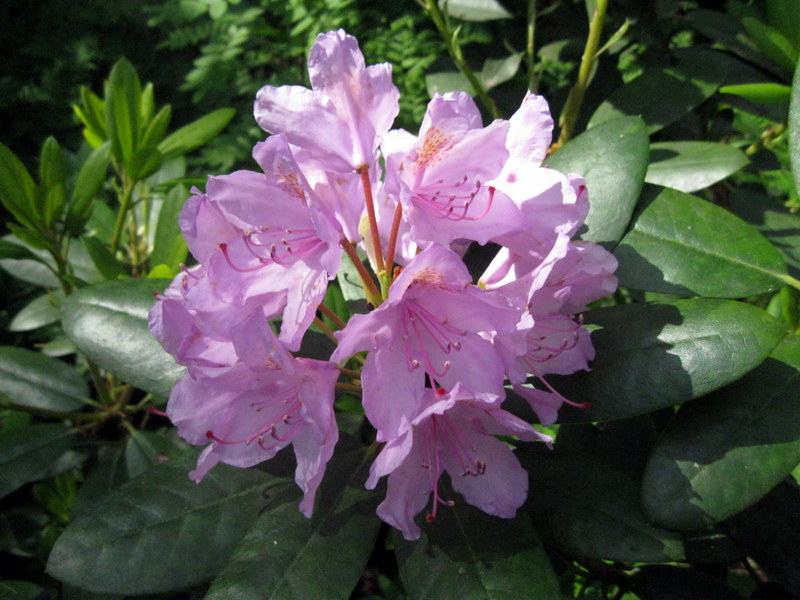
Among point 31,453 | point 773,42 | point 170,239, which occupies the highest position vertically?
point 773,42

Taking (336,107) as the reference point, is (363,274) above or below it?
below

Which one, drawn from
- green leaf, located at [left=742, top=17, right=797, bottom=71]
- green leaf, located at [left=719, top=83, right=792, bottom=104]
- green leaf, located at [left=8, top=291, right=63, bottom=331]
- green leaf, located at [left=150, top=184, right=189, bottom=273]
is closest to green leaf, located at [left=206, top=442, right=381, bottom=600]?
green leaf, located at [left=150, top=184, right=189, bottom=273]

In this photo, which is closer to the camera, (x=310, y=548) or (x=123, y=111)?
(x=310, y=548)

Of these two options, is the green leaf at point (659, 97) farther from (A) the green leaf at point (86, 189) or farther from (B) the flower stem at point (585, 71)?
(A) the green leaf at point (86, 189)

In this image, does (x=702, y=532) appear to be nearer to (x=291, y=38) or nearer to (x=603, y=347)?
(x=603, y=347)

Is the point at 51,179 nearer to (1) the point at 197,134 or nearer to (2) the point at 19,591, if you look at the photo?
(1) the point at 197,134

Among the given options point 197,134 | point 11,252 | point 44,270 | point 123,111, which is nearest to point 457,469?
point 11,252

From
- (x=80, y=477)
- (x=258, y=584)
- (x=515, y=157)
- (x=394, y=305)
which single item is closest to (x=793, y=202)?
(x=515, y=157)
